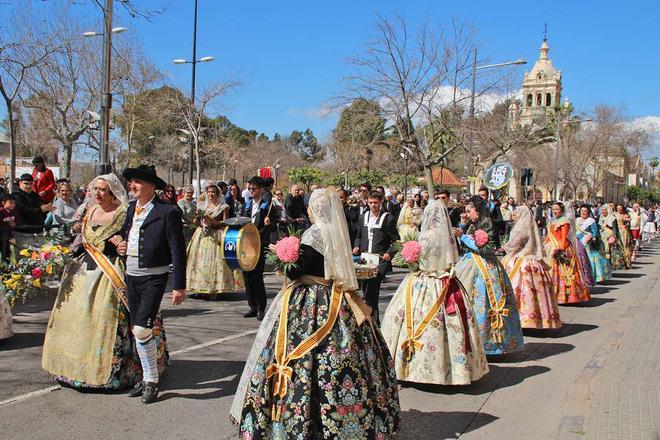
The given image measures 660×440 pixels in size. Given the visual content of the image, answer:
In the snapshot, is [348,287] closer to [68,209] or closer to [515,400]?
[515,400]

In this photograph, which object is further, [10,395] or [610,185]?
[610,185]

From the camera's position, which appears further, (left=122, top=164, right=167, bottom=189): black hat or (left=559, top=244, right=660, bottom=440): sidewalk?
(left=122, top=164, right=167, bottom=189): black hat

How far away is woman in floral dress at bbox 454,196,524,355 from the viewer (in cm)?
694

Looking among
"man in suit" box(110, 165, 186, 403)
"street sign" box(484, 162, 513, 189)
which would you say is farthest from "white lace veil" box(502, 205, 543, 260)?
"street sign" box(484, 162, 513, 189)

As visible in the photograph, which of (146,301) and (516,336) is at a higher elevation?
(146,301)

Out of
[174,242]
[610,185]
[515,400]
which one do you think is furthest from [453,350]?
[610,185]

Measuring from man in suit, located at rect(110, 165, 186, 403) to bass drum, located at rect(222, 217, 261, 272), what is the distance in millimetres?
504

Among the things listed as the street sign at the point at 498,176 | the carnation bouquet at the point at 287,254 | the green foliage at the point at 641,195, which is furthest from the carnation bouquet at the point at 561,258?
the green foliage at the point at 641,195

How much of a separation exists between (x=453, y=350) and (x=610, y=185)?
96849 millimetres

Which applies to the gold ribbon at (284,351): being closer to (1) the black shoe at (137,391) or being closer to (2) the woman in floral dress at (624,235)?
(1) the black shoe at (137,391)

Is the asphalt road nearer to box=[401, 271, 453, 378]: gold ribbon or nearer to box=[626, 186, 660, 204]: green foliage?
box=[401, 271, 453, 378]: gold ribbon

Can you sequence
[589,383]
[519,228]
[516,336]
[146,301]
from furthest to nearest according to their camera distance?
[519,228] → [516,336] → [589,383] → [146,301]

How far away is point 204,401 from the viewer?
5.31m

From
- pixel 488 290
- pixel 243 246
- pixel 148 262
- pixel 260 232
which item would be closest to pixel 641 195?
pixel 260 232
